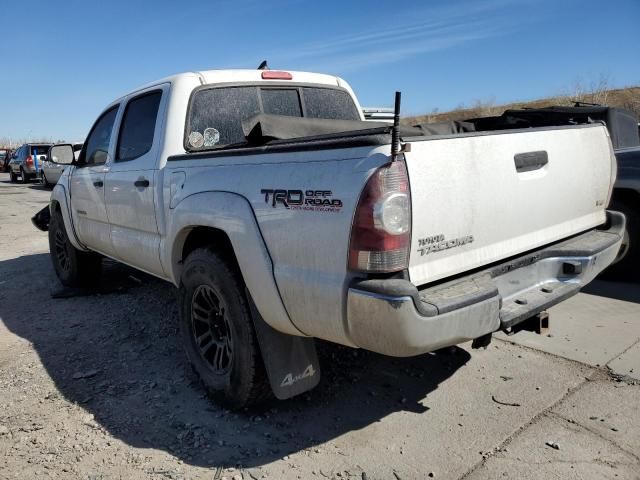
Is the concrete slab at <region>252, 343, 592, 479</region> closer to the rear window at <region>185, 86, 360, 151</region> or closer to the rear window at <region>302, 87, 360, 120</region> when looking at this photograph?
the rear window at <region>185, 86, 360, 151</region>

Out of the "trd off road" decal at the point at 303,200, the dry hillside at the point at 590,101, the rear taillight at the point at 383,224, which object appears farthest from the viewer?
the dry hillside at the point at 590,101

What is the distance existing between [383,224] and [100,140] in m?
3.87

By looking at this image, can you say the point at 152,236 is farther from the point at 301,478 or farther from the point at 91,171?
the point at 301,478

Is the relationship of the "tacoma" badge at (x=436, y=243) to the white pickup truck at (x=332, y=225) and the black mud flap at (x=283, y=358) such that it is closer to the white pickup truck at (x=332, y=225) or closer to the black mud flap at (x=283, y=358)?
the white pickup truck at (x=332, y=225)

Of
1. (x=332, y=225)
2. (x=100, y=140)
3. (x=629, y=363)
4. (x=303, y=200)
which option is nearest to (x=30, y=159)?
(x=100, y=140)

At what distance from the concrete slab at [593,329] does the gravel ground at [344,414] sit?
2cm

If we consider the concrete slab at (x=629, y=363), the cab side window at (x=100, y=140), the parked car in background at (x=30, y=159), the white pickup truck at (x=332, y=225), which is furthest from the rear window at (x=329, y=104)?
the parked car in background at (x=30, y=159)

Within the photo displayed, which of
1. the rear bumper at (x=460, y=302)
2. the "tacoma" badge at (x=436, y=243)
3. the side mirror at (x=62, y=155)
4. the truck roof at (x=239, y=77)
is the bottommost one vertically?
the rear bumper at (x=460, y=302)

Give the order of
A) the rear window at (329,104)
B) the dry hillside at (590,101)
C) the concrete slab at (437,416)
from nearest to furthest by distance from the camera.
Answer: the concrete slab at (437,416), the rear window at (329,104), the dry hillside at (590,101)

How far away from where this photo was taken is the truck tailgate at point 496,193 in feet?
7.25

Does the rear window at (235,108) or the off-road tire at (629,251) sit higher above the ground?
the rear window at (235,108)

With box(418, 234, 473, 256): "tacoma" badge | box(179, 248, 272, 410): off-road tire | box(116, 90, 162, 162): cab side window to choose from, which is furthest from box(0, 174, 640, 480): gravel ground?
box(116, 90, 162, 162): cab side window

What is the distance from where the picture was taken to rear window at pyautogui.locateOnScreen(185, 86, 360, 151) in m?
3.72

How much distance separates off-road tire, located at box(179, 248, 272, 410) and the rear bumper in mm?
823
